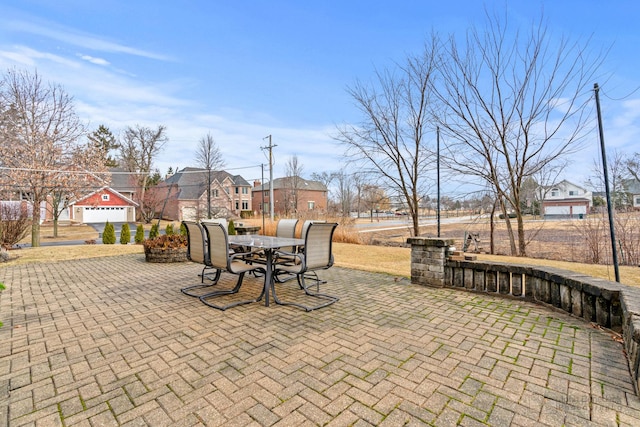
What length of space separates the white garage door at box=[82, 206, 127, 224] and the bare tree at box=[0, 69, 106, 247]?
51.6 ft

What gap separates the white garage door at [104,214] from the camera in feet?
89.6

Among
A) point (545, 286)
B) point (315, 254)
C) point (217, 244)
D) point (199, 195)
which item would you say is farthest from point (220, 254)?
point (199, 195)

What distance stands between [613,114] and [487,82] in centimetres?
302

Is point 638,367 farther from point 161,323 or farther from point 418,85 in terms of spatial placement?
Result: point 418,85

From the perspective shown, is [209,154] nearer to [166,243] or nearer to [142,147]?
[142,147]

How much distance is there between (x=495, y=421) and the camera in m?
1.58

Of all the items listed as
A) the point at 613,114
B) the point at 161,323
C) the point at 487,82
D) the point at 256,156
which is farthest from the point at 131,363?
the point at 256,156

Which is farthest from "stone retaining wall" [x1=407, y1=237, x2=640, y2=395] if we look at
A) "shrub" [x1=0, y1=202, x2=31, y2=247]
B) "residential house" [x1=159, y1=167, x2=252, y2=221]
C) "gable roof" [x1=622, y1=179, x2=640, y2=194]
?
"residential house" [x1=159, y1=167, x2=252, y2=221]

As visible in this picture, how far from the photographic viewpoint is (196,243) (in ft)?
13.2

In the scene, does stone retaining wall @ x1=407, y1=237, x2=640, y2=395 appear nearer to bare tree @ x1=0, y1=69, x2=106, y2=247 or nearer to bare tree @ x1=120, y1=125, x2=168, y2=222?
bare tree @ x1=0, y1=69, x2=106, y2=247

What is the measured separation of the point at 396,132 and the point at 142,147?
2882 cm

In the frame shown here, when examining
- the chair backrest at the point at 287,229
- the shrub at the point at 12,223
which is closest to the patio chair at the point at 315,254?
the chair backrest at the point at 287,229

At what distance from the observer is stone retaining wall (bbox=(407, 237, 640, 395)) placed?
2.43 m

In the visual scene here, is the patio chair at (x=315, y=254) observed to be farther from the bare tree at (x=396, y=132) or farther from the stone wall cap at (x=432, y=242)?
the bare tree at (x=396, y=132)
